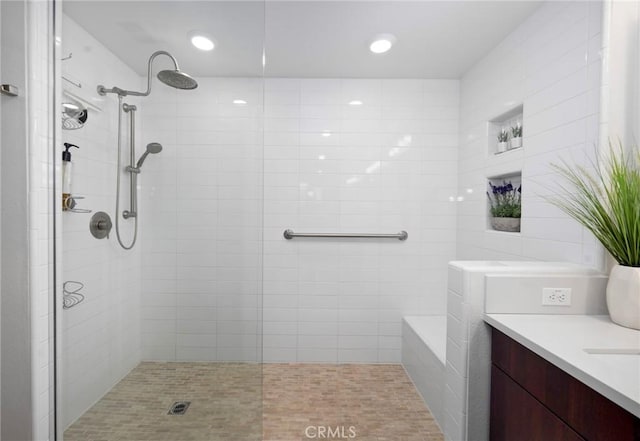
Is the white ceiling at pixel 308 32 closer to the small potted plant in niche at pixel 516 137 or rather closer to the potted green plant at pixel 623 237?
the small potted plant in niche at pixel 516 137

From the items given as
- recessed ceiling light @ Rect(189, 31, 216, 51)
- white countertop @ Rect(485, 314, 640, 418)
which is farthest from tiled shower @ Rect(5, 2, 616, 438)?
white countertop @ Rect(485, 314, 640, 418)

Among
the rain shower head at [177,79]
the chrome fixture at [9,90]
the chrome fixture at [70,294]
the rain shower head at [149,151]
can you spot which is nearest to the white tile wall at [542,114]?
the rain shower head at [177,79]

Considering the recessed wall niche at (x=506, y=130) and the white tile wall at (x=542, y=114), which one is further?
the recessed wall niche at (x=506, y=130)

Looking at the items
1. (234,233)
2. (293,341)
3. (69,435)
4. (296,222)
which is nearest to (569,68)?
(234,233)

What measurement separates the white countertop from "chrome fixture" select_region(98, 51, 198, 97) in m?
1.42

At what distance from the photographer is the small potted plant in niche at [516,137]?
1777mm

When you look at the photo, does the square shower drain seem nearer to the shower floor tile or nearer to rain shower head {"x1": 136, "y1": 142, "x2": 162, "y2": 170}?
the shower floor tile

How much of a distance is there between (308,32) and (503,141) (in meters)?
1.41

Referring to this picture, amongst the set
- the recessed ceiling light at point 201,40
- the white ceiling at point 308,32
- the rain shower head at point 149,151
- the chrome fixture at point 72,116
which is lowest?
the rain shower head at point 149,151

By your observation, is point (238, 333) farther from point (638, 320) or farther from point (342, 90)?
point (342, 90)

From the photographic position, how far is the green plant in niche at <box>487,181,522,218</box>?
1.81 meters

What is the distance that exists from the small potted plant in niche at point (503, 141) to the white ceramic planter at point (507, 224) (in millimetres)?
440

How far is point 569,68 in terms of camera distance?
1.38 m

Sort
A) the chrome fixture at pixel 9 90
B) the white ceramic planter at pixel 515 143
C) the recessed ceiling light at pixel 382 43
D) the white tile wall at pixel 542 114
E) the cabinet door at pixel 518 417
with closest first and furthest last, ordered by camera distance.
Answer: the cabinet door at pixel 518 417 → the chrome fixture at pixel 9 90 → the white tile wall at pixel 542 114 → the white ceramic planter at pixel 515 143 → the recessed ceiling light at pixel 382 43
